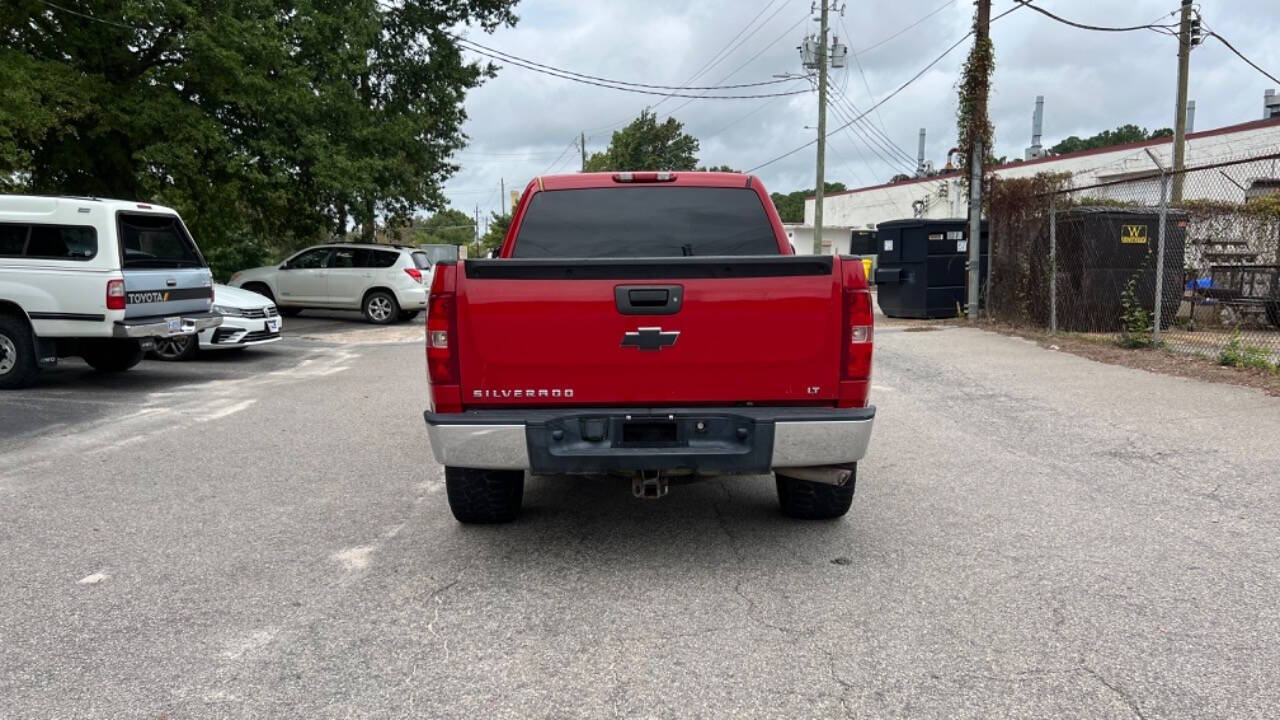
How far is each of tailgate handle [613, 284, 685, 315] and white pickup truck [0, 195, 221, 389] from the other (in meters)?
7.63

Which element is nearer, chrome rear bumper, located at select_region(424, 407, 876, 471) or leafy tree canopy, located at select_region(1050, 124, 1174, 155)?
chrome rear bumper, located at select_region(424, 407, 876, 471)

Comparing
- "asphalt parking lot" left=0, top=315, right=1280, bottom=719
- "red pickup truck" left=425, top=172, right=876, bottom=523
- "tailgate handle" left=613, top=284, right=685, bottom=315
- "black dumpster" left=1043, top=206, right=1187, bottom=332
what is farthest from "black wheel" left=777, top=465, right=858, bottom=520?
"black dumpster" left=1043, top=206, right=1187, bottom=332

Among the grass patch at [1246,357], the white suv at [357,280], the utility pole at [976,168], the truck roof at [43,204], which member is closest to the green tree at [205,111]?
the white suv at [357,280]

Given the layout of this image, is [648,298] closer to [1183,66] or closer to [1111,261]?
[1111,261]

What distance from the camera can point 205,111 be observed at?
59.6ft

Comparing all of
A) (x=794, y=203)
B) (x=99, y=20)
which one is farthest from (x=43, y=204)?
(x=794, y=203)

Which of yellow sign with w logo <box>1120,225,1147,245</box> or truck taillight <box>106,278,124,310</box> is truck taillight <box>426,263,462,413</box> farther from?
A: yellow sign with w logo <box>1120,225,1147,245</box>

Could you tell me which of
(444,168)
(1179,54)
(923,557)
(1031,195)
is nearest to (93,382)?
(923,557)

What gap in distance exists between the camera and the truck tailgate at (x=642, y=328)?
4.00m

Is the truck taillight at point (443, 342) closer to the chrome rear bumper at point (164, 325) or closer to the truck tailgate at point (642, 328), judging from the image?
the truck tailgate at point (642, 328)

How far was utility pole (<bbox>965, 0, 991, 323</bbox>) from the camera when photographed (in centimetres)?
1652

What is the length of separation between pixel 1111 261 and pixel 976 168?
12.4 ft

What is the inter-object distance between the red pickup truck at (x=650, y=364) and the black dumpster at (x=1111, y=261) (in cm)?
1110

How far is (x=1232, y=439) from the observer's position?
687cm
